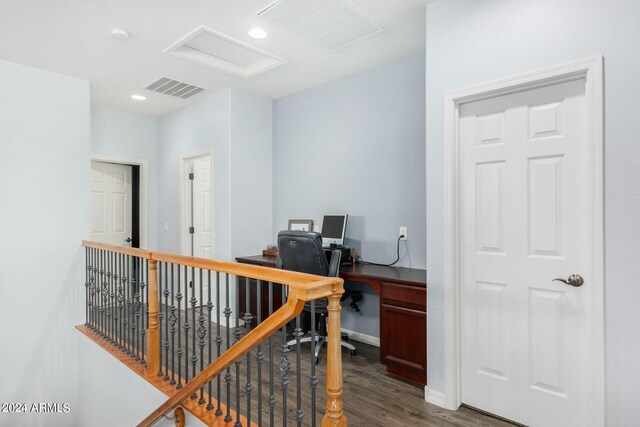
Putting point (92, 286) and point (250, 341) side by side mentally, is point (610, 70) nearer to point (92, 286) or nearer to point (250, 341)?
point (250, 341)

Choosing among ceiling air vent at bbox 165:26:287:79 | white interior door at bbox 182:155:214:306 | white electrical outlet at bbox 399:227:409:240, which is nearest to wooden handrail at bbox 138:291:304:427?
white electrical outlet at bbox 399:227:409:240

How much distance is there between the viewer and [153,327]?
99.8 inches

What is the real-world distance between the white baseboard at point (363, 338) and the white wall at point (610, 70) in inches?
76.8

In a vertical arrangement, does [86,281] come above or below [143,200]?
below

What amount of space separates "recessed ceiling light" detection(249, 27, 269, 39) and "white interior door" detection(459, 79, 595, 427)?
1667 millimetres

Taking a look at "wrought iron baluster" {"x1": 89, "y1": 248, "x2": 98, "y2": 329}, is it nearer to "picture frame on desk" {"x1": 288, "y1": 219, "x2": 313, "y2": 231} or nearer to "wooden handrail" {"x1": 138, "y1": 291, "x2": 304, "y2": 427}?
"picture frame on desk" {"x1": 288, "y1": 219, "x2": 313, "y2": 231}

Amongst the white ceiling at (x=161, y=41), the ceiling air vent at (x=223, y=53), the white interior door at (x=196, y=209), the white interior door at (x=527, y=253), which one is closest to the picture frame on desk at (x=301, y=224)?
the white interior door at (x=196, y=209)

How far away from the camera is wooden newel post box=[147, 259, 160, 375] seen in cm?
253

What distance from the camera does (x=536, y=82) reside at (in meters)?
2.12

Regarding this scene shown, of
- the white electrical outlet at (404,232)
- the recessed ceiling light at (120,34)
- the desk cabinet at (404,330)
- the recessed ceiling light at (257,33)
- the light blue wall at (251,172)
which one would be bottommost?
the desk cabinet at (404,330)

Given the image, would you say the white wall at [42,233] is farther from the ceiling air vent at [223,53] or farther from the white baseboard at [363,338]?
the white baseboard at [363,338]

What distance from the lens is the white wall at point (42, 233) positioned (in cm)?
351

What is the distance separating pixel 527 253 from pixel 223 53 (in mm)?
3102

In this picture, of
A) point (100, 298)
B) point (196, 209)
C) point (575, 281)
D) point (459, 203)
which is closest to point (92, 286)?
point (100, 298)
